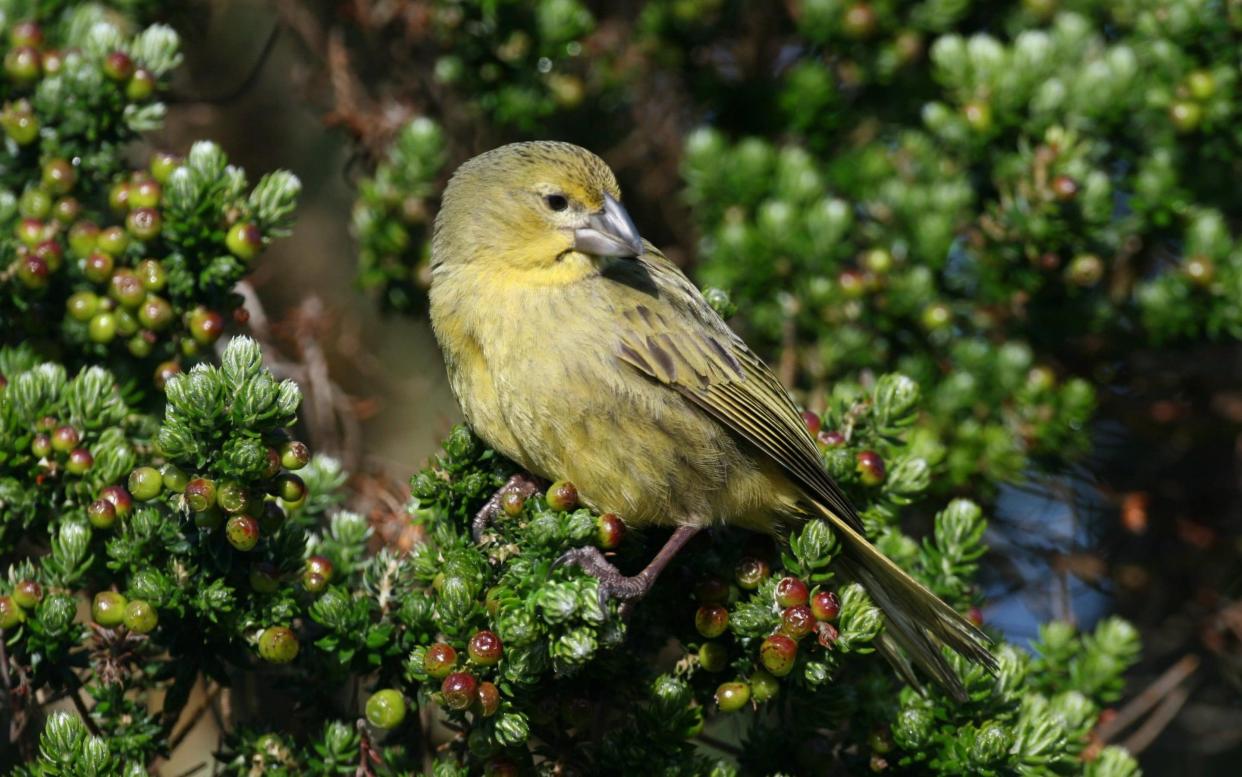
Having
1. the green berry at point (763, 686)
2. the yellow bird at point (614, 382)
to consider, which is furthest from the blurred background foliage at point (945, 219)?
the green berry at point (763, 686)

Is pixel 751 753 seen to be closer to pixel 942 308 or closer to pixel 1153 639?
pixel 942 308

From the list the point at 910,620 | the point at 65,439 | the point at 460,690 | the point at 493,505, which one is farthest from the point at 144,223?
the point at 910,620

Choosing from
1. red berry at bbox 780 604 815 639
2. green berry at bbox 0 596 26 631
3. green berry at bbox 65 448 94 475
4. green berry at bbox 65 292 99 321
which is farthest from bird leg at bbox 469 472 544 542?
green berry at bbox 65 292 99 321

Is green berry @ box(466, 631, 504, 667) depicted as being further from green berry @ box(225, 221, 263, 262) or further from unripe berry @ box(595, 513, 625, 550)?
green berry @ box(225, 221, 263, 262)

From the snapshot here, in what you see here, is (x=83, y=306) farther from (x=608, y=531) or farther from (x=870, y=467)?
(x=870, y=467)

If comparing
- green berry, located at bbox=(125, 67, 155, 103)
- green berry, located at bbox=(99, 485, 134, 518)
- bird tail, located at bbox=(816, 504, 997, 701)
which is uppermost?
green berry, located at bbox=(125, 67, 155, 103)

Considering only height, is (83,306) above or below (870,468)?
above

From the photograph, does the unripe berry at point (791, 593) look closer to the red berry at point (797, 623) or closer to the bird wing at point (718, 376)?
the red berry at point (797, 623)
